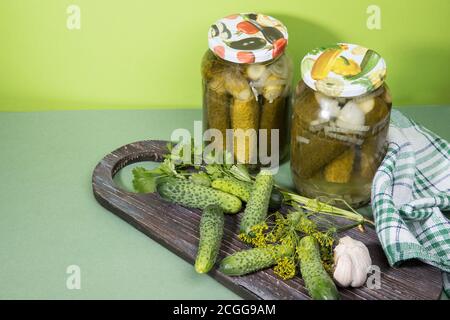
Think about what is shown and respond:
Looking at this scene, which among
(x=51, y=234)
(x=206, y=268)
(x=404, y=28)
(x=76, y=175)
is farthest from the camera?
(x=404, y=28)

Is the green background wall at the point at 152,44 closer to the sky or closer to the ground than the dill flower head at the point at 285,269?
closer to the sky

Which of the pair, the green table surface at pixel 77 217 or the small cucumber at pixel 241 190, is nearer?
the green table surface at pixel 77 217

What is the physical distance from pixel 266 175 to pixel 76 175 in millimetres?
387

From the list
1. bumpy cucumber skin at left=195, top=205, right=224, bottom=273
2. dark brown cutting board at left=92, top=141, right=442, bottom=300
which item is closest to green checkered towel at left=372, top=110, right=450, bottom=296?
dark brown cutting board at left=92, top=141, right=442, bottom=300

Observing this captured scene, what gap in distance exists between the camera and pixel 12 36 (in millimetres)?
1372

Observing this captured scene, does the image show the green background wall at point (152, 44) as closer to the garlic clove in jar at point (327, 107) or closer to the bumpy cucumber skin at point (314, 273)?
the garlic clove in jar at point (327, 107)

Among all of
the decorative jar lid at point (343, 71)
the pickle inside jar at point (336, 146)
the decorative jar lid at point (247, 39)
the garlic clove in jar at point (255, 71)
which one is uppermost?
the decorative jar lid at point (247, 39)

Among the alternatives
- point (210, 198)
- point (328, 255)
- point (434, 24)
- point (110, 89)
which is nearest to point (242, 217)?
point (210, 198)

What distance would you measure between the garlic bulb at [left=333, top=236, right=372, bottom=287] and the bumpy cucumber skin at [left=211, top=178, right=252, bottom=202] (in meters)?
0.21

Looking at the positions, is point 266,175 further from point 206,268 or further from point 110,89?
point 110,89

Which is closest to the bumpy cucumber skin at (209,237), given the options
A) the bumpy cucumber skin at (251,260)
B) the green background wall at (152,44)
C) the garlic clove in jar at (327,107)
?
the bumpy cucumber skin at (251,260)

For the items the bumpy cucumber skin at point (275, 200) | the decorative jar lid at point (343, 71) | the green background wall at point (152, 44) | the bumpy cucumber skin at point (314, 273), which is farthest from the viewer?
the green background wall at point (152, 44)

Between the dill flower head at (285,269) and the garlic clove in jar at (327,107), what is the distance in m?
0.25

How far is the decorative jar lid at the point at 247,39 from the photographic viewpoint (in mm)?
1132
